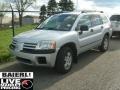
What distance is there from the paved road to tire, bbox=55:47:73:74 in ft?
0.52

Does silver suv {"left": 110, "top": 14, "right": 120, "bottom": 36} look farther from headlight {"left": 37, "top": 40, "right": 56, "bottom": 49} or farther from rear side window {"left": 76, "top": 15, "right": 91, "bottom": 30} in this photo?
headlight {"left": 37, "top": 40, "right": 56, "bottom": 49}

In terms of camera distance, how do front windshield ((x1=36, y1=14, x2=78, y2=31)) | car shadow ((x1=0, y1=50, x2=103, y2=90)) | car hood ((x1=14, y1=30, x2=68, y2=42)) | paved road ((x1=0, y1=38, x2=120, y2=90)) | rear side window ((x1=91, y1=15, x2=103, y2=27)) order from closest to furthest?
paved road ((x1=0, y1=38, x2=120, y2=90)) → car shadow ((x1=0, y1=50, x2=103, y2=90)) → car hood ((x1=14, y1=30, x2=68, y2=42)) → front windshield ((x1=36, y1=14, x2=78, y2=31)) → rear side window ((x1=91, y1=15, x2=103, y2=27))

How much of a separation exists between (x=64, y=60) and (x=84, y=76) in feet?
2.38

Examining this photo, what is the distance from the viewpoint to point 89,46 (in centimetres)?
978

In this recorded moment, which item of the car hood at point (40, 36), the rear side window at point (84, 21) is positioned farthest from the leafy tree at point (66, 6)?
the car hood at point (40, 36)

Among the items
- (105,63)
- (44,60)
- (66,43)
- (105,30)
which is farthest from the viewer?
(105,30)

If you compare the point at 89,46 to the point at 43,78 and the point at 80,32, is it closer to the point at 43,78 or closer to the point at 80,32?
the point at 80,32

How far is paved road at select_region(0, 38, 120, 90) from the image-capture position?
6.97 meters

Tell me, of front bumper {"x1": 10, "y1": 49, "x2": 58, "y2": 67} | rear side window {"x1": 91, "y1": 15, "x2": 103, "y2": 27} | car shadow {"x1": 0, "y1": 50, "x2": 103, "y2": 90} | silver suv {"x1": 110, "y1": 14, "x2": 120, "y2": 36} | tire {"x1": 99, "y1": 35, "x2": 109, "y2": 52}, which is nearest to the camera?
car shadow {"x1": 0, "y1": 50, "x2": 103, "y2": 90}

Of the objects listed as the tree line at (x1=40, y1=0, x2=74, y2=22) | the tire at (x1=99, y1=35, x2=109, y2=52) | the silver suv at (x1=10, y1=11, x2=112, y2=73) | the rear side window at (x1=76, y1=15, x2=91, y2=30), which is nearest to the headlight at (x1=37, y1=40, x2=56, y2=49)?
the silver suv at (x1=10, y1=11, x2=112, y2=73)

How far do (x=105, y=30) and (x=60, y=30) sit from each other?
3.21 meters

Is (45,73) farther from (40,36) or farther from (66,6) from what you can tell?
(66,6)

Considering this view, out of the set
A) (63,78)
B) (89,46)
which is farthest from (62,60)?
(89,46)

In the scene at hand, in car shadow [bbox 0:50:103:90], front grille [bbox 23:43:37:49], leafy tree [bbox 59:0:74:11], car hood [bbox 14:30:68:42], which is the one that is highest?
leafy tree [bbox 59:0:74:11]
